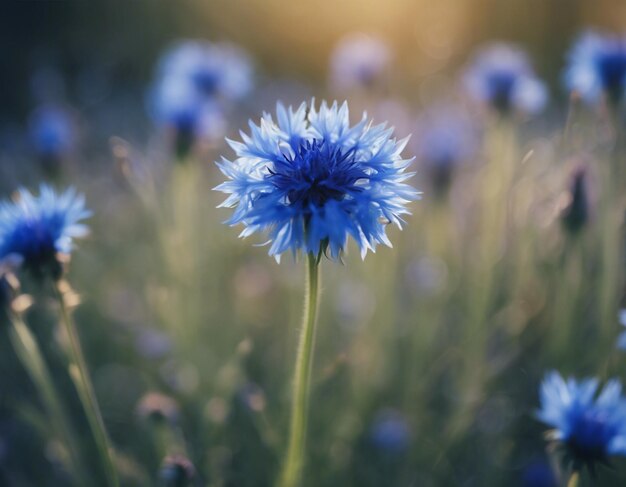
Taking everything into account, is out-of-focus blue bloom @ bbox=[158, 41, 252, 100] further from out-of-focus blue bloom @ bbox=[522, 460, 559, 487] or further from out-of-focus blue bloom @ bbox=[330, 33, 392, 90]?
out-of-focus blue bloom @ bbox=[522, 460, 559, 487]

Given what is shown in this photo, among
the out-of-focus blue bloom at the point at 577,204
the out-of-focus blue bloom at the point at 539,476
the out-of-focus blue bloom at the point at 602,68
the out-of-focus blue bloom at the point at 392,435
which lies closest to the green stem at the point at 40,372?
the out-of-focus blue bloom at the point at 392,435

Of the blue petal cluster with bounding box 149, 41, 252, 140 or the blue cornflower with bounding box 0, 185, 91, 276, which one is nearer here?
the blue cornflower with bounding box 0, 185, 91, 276

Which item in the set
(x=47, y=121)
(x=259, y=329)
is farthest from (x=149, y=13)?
(x=259, y=329)

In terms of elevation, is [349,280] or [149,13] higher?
[149,13]

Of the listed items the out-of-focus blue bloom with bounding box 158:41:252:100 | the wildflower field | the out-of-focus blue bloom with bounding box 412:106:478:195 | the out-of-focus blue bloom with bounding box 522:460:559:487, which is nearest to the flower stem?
the wildflower field

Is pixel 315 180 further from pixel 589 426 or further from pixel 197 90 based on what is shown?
pixel 197 90

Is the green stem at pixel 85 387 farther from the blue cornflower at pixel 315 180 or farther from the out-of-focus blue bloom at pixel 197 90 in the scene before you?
the out-of-focus blue bloom at pixel 197 90

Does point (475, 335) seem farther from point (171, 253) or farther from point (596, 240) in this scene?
point (171, 253)
